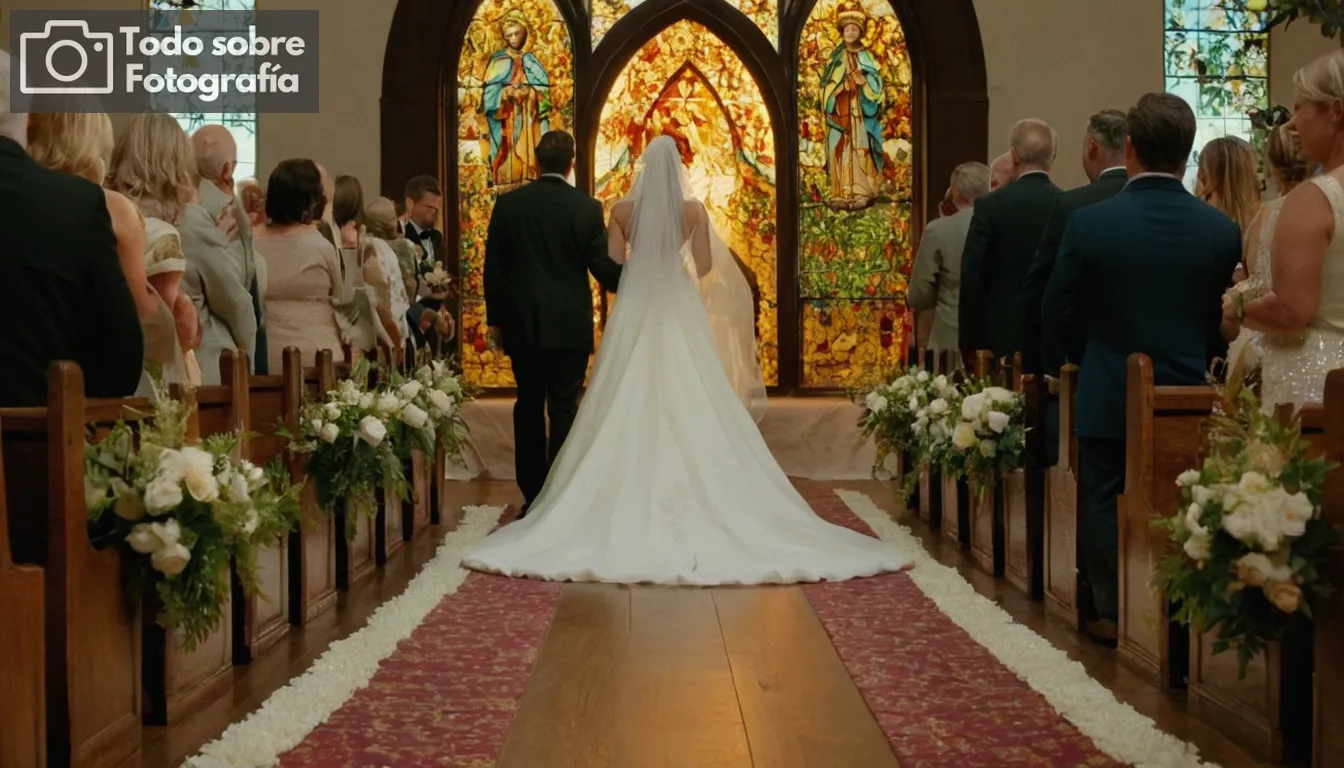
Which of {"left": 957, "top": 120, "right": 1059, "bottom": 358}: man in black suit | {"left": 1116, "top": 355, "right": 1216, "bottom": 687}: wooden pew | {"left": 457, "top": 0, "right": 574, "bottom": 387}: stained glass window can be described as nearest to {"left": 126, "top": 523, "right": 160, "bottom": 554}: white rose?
{"left": 1116, "top": 355, "right": 1216, "bottom": 687}: wooden pew

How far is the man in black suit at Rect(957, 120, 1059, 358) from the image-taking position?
742 centimetres

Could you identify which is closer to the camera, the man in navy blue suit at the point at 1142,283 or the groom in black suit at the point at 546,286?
the man in navy blue suit at the point at 1142,283

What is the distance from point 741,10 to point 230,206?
22.2 feet

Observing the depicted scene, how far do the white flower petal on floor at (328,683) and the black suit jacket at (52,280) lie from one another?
996mm

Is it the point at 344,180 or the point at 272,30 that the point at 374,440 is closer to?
the point at 344,180

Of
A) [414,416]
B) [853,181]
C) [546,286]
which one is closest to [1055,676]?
[414,416]

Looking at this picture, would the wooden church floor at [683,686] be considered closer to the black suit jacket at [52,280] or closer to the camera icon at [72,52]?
the black suit jacket at [52,280]

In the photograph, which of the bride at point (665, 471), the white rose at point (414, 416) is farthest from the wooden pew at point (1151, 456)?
the white rose at point (414, 416)

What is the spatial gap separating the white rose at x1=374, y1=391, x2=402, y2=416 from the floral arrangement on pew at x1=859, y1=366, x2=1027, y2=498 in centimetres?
232

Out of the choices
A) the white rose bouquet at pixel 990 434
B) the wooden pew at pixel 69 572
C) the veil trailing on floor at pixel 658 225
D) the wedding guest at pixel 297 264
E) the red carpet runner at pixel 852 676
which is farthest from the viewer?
the veil trailing on floor at pixel 658 225

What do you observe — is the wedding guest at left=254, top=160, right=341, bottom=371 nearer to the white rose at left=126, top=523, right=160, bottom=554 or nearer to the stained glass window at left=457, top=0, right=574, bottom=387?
the white rose at left=126, top=523, right=160, bottom=554

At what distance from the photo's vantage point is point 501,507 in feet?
30.2

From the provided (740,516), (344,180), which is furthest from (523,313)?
(740,516)

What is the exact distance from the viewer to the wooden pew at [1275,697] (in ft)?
12.4
